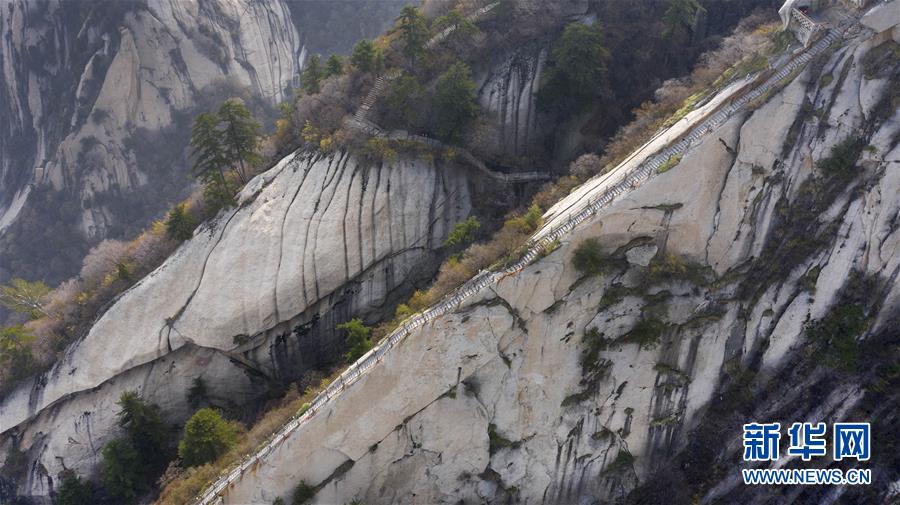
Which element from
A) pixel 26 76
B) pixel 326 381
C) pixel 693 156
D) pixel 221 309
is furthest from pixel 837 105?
pixel 26 76

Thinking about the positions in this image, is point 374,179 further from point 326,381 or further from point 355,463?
point 355,463

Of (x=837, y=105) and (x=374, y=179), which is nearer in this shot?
(x=837, y=105)

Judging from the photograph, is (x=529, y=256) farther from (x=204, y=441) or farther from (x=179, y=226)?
(x=179, y=226)

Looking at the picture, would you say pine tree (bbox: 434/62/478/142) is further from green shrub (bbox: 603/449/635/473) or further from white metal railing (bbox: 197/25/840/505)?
green shrub (bbox: 603/449/635/473)

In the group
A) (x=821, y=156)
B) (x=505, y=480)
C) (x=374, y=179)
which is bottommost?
(x=505, y=480)

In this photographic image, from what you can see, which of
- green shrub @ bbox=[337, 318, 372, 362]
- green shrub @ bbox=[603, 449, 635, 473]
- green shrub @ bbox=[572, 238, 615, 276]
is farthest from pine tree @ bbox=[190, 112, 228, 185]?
green shrub @ bbox=[603, 449, 635, 473]

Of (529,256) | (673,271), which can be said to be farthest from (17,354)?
(673,271)

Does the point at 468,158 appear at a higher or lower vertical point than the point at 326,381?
higher
